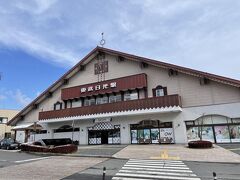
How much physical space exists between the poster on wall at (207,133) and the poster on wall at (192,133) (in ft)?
2.39

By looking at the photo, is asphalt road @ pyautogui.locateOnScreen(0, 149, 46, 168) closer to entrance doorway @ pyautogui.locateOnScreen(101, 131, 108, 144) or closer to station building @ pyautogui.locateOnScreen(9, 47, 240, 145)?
station building @ pyautogui.locateOnScreen(9, 47, 240, 145)

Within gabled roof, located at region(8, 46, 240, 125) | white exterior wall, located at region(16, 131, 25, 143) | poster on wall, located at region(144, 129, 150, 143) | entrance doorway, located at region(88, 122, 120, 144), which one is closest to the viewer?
gabled roof, located at region(8, 46, 240, 125)

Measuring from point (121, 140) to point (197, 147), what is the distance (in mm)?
10198

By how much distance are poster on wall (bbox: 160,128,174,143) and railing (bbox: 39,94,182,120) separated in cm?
318

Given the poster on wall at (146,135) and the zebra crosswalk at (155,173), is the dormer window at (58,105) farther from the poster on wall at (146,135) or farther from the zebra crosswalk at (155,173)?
the zebra crosswalk at (155,173)

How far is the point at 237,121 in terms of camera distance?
22516 millimetres

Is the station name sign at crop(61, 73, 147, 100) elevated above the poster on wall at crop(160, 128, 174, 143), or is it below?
above

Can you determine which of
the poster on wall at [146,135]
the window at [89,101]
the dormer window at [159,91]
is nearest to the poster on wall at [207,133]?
the dormer window at [159,91]

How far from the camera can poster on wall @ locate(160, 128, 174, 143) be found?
25.1 m

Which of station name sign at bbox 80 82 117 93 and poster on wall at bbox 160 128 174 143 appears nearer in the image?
poster on wall at bbox 160 128 174 143

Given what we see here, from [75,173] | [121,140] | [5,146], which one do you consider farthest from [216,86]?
[5,146]

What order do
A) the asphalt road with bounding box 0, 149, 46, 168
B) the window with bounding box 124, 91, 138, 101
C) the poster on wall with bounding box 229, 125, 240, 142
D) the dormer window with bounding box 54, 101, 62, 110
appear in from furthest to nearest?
the dormer window with bounding box 54, 101, 62, 110 → the window with bounding box 124, 91, 138, 101 → the poster on wall with bounding box 229, 125, 240, 142 → the asphalt road with bounding box 0, 149, 46, 168

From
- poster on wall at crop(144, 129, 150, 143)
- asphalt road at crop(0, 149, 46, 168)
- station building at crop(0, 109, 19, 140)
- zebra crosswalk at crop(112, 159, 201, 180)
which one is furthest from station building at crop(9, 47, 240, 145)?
station building at crop(0, 109, 19, 140)

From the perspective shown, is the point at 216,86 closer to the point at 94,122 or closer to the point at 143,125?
the point at 143,125
